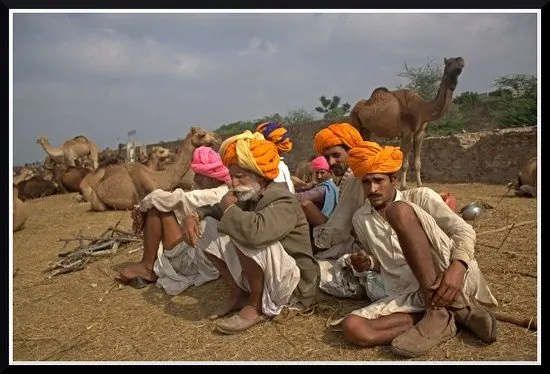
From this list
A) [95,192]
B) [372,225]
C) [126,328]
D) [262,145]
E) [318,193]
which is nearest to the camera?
[372,225]

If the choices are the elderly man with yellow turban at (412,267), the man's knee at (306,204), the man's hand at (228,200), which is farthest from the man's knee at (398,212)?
the man's knee at (306,204)

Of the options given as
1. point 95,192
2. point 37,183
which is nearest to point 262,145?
point 95,192

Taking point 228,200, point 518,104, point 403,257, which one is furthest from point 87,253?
point 518,104

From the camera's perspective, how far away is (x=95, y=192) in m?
10.3

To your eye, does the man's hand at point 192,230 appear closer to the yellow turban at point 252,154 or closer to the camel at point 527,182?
the yellow turban at point 252,154

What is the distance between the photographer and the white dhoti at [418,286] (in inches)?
108

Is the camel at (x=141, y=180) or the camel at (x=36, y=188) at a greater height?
the camel at (x=141, y=180)

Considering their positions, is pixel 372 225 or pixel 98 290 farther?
pixel 98 290

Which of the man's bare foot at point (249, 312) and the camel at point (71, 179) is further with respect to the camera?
the camel at point (71, 179)

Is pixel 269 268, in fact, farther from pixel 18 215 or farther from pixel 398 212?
pixel 18 215

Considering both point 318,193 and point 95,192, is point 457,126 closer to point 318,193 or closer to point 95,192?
point 95,192

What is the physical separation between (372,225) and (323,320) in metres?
0.76

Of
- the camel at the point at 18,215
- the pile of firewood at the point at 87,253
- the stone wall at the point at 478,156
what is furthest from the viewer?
the stone wall at the point at 478,156

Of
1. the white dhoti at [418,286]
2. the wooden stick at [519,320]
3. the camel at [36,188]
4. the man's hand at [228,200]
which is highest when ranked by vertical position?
the man's hand at [228,200]
